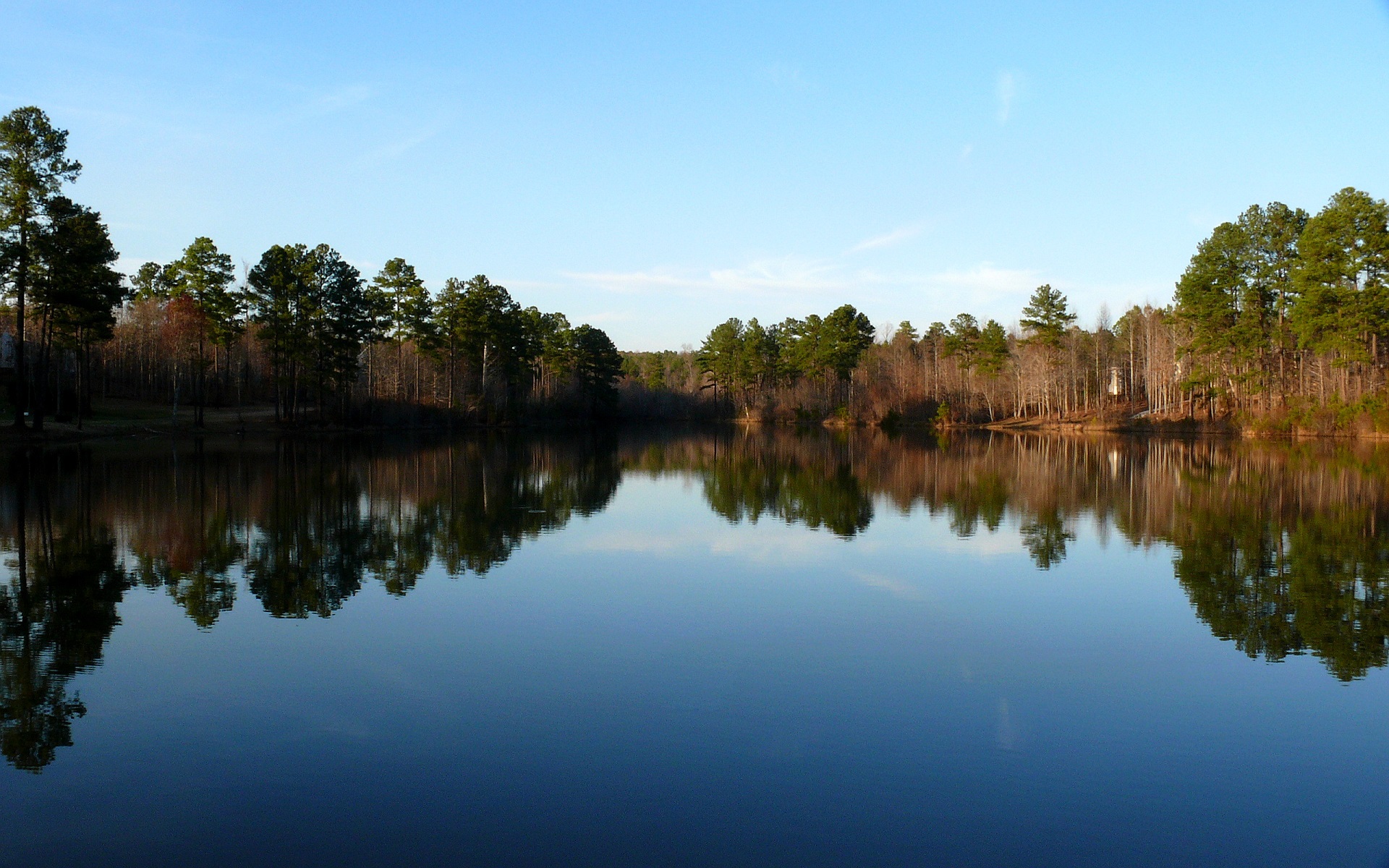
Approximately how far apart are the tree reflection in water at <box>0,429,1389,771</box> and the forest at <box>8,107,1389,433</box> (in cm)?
997

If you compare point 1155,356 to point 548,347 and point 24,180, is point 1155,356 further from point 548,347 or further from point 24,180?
point 24,180

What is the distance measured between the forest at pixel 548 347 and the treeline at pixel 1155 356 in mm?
162

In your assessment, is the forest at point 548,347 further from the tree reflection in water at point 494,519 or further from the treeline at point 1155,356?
the tree reflection in water at point 494,519

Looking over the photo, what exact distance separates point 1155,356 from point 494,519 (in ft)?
217

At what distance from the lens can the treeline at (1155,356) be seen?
158ft

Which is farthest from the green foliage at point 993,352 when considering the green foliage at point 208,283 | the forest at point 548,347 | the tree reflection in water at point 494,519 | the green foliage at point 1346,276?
the green foliage at point 208,283

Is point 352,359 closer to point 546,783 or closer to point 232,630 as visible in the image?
point 232,630

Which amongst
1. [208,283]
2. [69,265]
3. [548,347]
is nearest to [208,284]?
[208,283]

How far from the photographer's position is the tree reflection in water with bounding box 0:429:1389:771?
10297mm

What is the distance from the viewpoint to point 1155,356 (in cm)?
7175

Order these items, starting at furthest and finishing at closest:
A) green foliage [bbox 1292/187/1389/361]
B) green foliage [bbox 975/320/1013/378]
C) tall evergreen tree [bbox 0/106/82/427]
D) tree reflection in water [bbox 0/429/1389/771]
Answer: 1. green foliage [bbox 975/320/1013/378]
2. green foliage [bbox 1292/187/1389/361]
3. tall evergreen tree [bbox 0/106/82/427]
4. tree reflection in water [bbox 0/429/1389/771]

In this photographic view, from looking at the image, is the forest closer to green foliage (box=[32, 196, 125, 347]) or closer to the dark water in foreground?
green foliage (box=[32, 196, 125, 347])

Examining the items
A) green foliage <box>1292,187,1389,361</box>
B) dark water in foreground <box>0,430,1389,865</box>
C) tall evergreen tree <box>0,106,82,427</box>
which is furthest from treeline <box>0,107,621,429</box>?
green foliage <box>1292,187,1389,361</box>

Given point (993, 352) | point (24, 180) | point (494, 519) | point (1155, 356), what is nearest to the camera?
point (494, 519)
